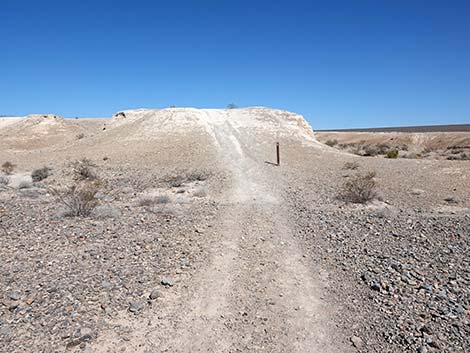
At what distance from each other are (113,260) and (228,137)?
21.2 m

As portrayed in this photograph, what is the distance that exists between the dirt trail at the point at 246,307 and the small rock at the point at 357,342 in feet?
0.58

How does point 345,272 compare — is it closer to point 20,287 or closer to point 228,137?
point 20,287

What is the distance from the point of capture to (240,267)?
654cm

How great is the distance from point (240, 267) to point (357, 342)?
2.67 m

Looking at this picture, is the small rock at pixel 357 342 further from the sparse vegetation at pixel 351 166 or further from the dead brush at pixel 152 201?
the sparse vegetation at pixel 351 166

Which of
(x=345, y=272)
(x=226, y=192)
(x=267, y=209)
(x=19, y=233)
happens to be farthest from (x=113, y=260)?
(x=226, y=192)

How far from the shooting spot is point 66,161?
23.1m

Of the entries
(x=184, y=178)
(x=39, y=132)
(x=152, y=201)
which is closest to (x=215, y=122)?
(x=184, y=178)

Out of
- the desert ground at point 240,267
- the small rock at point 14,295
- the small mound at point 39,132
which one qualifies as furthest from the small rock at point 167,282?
the small mound at point 39,132

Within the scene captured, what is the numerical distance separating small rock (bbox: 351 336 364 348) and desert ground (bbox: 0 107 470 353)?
21mm

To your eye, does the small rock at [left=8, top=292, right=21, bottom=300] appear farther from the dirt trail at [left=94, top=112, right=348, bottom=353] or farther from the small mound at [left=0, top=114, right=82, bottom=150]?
the small mound at [left=0, top=114, right=82, bottom=150]

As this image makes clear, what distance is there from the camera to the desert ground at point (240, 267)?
4.44m

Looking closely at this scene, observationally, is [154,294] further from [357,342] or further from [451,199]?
[451,199]

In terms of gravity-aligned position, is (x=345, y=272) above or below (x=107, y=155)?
below
